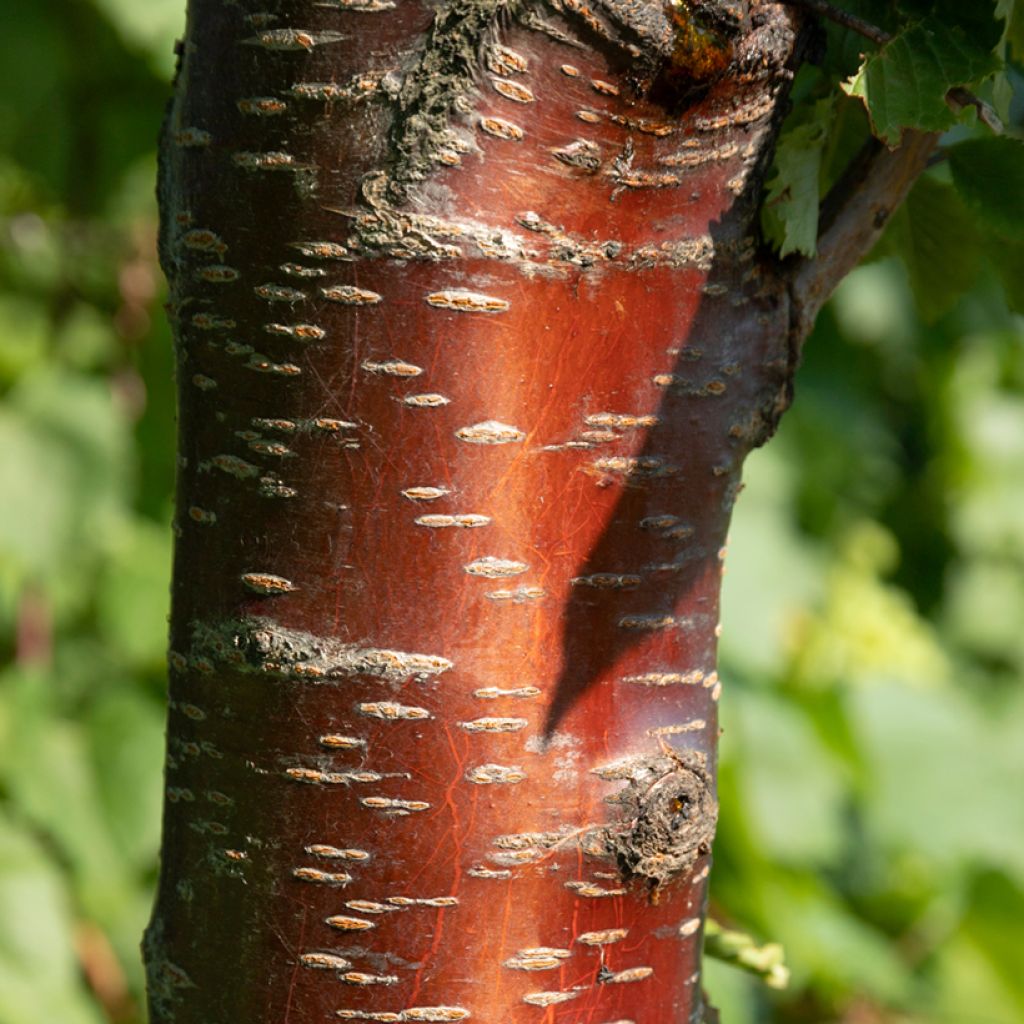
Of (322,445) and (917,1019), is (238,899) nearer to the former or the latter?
(322,445)

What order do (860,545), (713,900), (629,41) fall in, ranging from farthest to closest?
1. (860,545)
2. (713,900)
3. (629,41)

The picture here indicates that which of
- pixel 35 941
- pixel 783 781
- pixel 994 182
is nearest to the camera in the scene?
pixel 994 182

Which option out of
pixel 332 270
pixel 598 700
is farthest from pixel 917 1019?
pixel 332 270

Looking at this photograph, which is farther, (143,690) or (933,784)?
(933,784)

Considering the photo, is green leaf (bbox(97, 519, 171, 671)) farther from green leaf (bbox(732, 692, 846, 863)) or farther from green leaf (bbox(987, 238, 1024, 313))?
green leaf (bbox(987, 238, 1024, 313))

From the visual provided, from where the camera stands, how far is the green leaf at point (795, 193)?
68cm

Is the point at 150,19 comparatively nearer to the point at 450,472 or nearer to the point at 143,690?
the point at 143,690

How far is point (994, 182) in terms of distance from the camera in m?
0.74

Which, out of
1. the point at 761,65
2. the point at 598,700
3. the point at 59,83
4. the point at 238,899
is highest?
the point at 59,83

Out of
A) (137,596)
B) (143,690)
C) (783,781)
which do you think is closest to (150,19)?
(137,596)

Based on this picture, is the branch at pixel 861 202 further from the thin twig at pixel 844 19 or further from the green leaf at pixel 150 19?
the green leaf at pixel 150 19

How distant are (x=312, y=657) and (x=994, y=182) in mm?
461

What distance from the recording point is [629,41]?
1.97 ft

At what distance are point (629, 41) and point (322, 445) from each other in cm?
24
